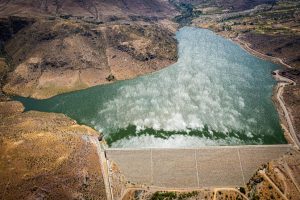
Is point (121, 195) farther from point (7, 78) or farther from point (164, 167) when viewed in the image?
point (7, 78)

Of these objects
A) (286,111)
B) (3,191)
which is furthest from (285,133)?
(3,191)

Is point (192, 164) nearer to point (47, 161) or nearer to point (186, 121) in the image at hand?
point (186, 121)

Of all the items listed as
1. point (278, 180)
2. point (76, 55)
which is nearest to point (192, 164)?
point (278, 180)

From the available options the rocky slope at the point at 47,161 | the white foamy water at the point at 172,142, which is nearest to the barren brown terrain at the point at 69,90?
the rocky slope at the point at 47,161

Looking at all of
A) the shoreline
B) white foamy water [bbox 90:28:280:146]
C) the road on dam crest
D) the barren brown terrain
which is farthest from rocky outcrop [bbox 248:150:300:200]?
white foamy water [bbox 90:28:280:146]

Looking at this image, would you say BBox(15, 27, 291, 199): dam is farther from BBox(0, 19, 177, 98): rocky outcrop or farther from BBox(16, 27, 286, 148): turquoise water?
BBox(0, 19, 177, 98): rocky outcrop

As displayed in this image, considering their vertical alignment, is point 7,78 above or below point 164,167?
below
